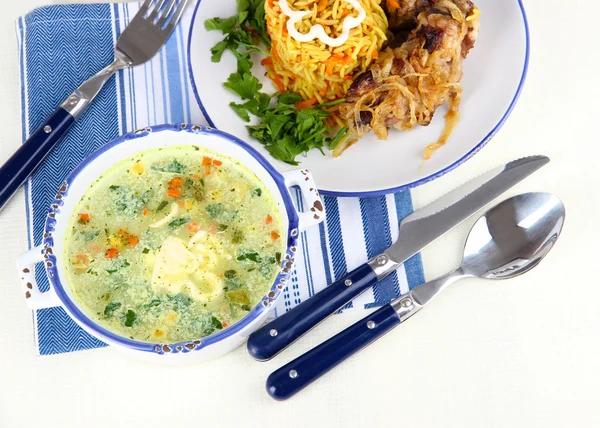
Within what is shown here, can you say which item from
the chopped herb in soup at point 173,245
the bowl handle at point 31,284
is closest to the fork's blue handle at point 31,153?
the chopped herb in soup at point 173,245

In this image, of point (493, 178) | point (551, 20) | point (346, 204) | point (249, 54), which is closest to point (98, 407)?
point (346, 204)

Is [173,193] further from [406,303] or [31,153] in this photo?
[406,303]

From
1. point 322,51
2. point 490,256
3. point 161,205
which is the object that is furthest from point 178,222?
point 490,256

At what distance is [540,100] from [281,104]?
110 cm

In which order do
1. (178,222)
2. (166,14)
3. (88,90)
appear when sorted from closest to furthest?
(178,222), (88,90), (166,14)

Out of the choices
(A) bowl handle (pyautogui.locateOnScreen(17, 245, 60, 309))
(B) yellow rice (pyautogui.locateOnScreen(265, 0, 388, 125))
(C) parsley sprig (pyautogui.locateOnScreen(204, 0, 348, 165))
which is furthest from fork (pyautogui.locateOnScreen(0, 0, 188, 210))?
(A) bowl handle (pyautogui.locateOnScreen(17, 245, 60, 309))

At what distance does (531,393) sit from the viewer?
2426 mm

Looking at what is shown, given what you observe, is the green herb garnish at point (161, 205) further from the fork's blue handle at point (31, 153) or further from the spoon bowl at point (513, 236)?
the spoon bowl at point (513, 236)

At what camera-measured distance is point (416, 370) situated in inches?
95.9

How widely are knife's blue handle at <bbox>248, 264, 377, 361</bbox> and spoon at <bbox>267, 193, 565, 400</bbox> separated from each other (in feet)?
0.27

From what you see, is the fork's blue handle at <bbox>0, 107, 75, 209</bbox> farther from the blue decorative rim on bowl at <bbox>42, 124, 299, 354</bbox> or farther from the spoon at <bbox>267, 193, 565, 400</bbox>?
the spoon at <bbox>267, 193, 565, 400</bbox>

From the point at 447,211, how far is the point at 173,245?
40.2 inches

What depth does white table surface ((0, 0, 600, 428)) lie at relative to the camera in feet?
7.74

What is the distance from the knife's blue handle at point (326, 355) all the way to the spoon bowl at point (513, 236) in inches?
15.6
